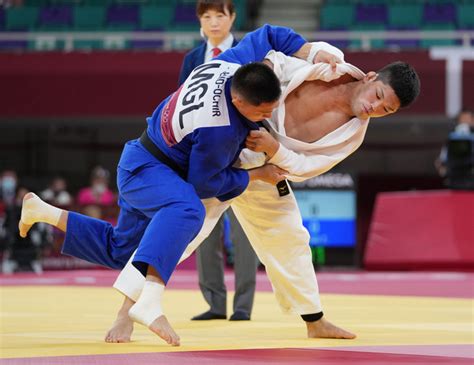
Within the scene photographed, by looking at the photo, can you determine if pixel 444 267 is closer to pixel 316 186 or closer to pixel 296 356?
pixel 316 186

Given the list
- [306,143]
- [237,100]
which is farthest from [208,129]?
[306,143]

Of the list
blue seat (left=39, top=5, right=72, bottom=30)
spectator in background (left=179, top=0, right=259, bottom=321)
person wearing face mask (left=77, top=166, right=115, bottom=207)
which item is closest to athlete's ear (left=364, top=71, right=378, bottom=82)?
spectator in background (left=179, top=0, right=259, bottom=321)

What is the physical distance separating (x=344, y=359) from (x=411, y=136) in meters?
13.7

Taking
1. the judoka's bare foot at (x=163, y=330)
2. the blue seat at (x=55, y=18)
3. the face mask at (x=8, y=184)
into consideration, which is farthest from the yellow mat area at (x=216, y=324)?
the blue seat at (x=55, y=18)

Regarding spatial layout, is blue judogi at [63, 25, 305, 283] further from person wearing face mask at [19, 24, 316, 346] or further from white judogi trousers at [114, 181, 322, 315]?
white judogi trousers at [114, 181, 322, 315]

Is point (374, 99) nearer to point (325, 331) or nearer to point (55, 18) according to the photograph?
point (325, 331)

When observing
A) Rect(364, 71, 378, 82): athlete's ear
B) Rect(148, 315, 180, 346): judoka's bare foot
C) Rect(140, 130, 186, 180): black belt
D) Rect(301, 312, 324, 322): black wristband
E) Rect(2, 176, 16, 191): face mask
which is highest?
Rect(364, 71, 378, 82): athlete's ear

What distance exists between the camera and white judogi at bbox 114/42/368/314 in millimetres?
3680

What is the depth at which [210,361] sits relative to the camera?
290 centimetres

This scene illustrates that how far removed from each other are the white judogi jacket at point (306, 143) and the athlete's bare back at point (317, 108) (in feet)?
0.11

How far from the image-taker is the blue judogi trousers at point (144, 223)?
3.30 m

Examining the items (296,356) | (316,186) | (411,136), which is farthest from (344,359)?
(411,136)

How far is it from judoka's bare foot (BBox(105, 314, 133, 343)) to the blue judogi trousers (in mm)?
222

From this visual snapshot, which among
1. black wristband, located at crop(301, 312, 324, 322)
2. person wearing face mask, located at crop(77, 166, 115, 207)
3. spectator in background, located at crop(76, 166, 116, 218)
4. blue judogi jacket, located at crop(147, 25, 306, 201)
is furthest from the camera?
person wearing face mask, located at crop(77, 166, 115, 207)
